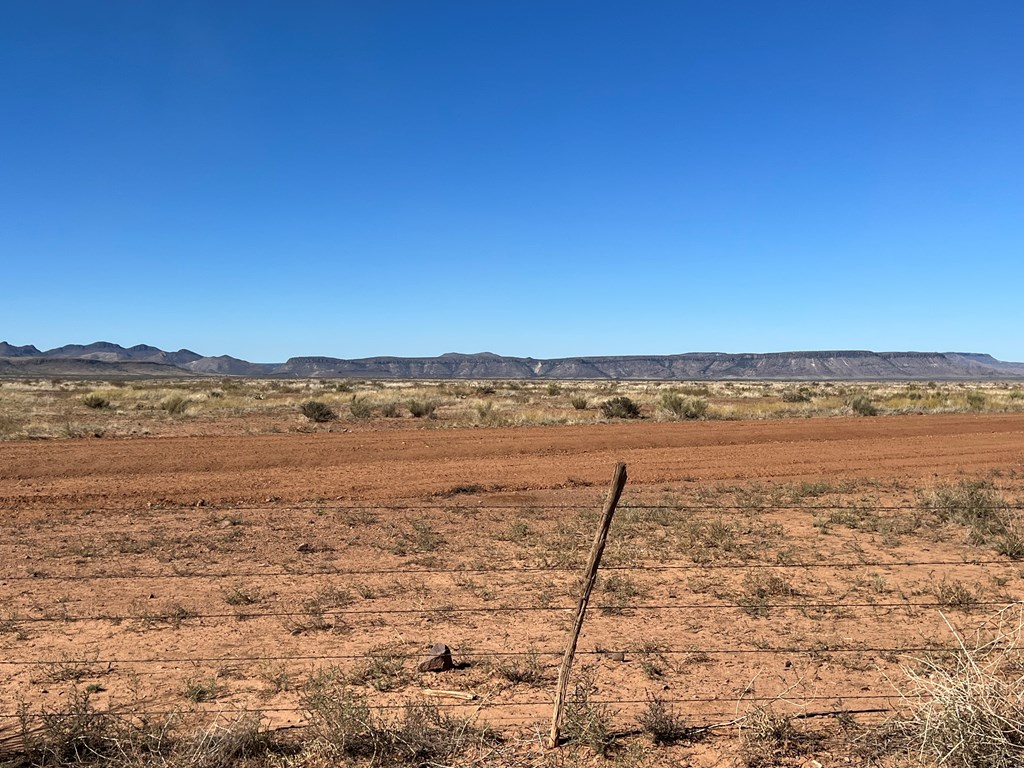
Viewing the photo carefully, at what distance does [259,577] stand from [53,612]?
203 cm

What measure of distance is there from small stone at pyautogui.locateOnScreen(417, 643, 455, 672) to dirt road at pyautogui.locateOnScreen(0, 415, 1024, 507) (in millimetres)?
7409

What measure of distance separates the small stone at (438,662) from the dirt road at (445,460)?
292 inches

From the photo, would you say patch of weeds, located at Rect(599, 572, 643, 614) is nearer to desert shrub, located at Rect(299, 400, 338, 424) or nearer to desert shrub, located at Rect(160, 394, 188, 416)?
desert shrub, located at Rect(299, 400, 338, 424)

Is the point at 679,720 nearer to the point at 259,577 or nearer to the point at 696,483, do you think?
the point at 259,577

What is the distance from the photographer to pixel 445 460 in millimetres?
17781

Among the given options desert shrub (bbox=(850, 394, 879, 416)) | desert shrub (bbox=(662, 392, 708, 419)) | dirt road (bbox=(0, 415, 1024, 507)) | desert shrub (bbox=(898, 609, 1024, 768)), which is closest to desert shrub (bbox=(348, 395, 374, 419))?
dirt road (bbox=(0, 415, 1024, 507))

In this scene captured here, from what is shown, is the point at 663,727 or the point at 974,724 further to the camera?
the point at 663,727

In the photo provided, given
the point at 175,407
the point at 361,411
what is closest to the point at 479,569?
the point at 361,411

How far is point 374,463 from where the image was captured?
17.3m

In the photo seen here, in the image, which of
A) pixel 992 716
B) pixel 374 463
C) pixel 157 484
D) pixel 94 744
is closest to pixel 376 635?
pixel 94 744

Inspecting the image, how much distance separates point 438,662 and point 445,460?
39.1 ft

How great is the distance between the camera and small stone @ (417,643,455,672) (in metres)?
5.92

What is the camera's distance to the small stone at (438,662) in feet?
19.4

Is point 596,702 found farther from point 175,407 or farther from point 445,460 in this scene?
point 175,407
